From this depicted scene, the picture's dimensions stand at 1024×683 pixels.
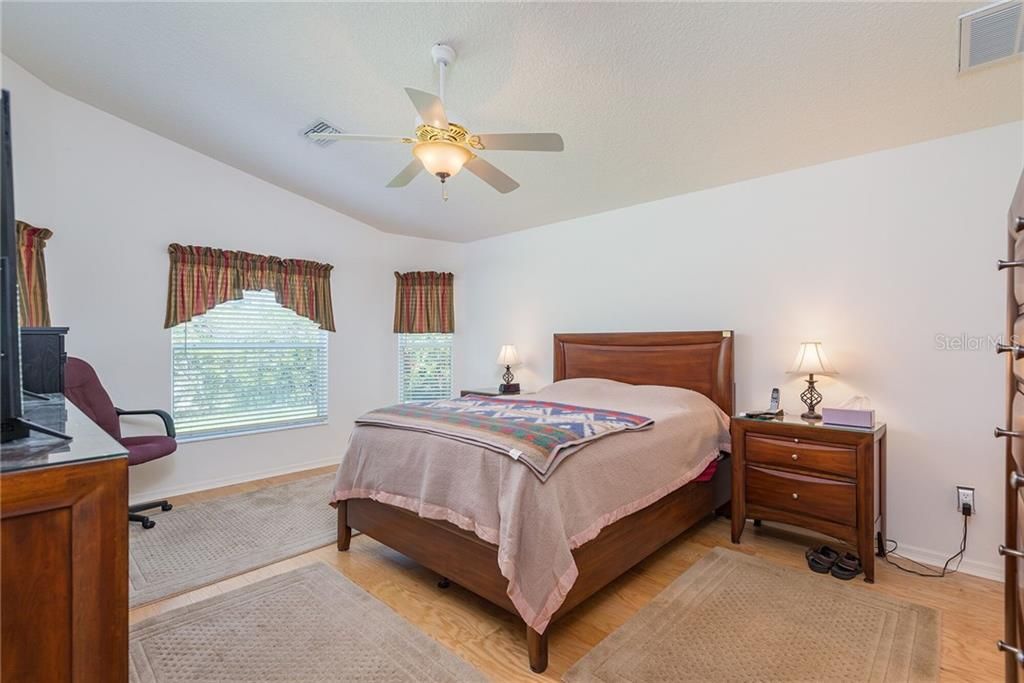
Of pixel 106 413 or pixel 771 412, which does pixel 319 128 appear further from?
pixel 771 412

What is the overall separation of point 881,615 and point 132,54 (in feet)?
16.6

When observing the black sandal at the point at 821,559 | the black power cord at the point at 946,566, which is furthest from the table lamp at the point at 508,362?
the black power cord at the point at 946,566

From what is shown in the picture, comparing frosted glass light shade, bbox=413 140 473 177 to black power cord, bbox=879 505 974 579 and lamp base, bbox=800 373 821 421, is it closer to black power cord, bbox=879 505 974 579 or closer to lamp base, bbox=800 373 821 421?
lamp base, bbox=800 373 821 421

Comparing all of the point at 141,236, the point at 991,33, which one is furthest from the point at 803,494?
the point at 141,236

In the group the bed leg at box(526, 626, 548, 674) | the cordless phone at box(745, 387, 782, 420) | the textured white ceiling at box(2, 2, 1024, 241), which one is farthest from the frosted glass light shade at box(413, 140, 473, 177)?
the cordless phone at box(745, 387, 782, 420)

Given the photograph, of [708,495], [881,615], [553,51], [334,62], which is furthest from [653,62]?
[881,615]

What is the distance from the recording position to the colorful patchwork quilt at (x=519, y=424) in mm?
2025

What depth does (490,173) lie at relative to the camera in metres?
2.52

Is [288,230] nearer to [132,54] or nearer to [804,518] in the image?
[132,54]

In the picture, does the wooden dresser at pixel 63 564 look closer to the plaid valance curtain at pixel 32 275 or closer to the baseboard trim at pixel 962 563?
the plaid valance curtain at pixel 32 275

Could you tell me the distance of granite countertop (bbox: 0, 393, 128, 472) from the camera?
0.87 meters

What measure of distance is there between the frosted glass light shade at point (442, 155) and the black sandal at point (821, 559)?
2869 millimetres

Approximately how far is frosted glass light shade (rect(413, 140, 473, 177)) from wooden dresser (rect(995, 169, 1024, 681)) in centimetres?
192

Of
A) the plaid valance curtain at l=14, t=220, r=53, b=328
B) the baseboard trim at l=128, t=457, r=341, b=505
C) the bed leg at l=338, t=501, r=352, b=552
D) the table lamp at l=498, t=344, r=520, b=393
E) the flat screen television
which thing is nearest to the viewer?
the flat screen television
